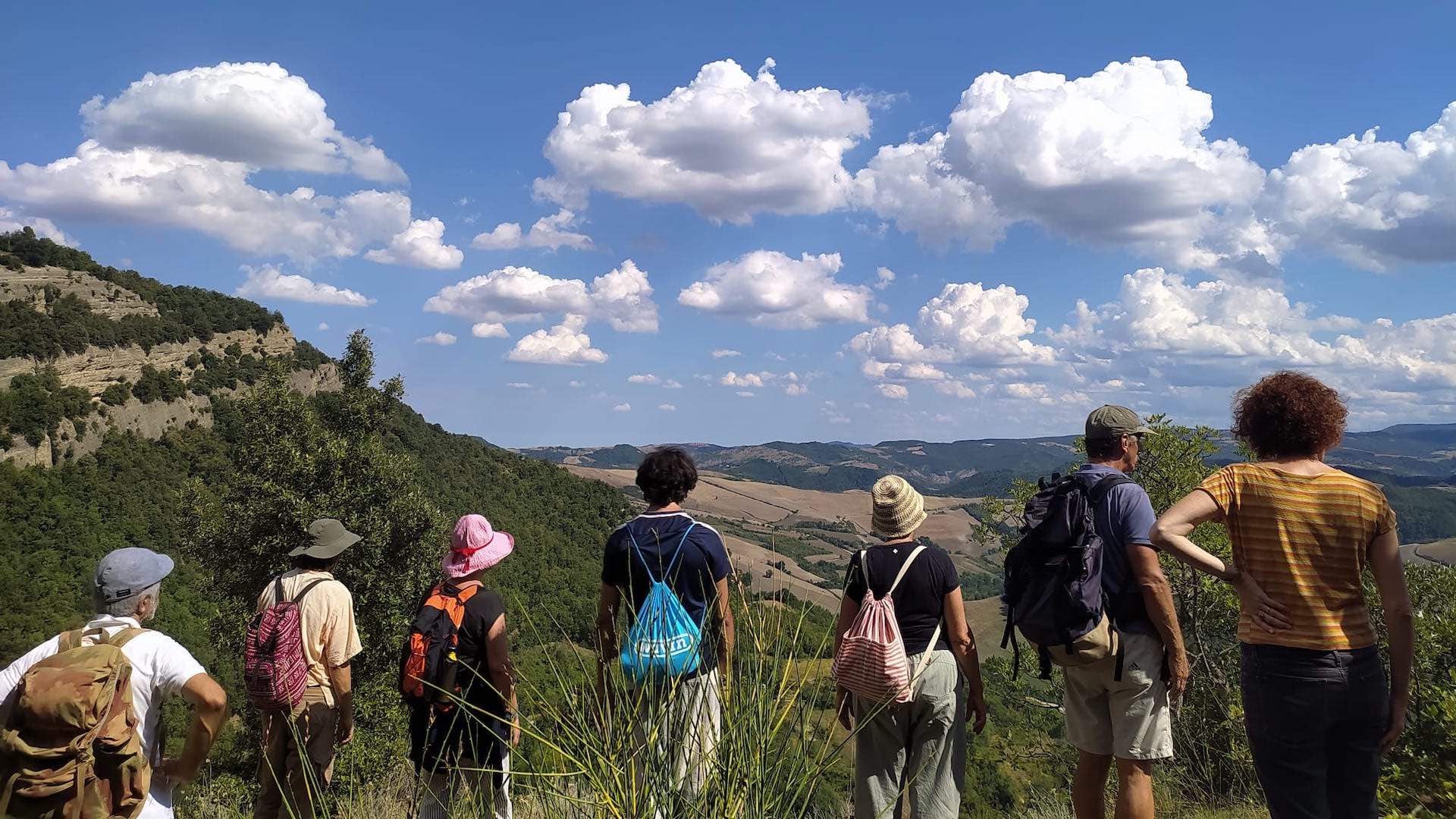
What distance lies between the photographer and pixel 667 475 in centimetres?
353

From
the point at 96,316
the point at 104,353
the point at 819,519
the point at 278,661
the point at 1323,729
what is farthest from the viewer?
the point at 819,519

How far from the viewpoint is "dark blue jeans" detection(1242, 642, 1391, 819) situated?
258 centimetres

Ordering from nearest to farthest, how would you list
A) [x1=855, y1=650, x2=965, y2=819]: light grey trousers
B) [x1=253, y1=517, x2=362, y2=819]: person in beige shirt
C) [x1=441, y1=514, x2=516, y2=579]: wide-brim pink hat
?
[x1=855, y1=650, x2=965, y2=819]: light grey trousers, [x1=441, y1=514, x2=516, y2=579]: wide-brim pink hat, [x1=253, y1=517, x2=362, y2=819]: person in beige shirt

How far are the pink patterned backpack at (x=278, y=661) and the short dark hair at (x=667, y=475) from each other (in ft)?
5.87

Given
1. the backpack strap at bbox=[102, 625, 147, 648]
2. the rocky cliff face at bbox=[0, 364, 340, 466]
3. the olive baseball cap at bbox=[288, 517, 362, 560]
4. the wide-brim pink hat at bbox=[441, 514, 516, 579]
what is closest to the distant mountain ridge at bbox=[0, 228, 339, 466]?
the rocky cliff face at bbox=[0, 364, 340, 466]

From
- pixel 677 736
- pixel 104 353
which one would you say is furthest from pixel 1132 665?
pixel 104 353

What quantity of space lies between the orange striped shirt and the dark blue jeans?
0.06m

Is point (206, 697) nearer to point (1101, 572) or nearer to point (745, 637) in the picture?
point (745, 637)

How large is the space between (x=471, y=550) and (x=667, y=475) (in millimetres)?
971

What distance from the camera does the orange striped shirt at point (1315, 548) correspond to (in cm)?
262

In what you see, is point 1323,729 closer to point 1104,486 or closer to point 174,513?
point 1104,486

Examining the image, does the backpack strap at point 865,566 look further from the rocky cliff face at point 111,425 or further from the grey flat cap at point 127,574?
the rocky cliff face at point 111,425

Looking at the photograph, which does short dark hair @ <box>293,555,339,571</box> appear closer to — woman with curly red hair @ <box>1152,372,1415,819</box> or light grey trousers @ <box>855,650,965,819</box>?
light grey trousers @ <box>855,650,965,819</box>

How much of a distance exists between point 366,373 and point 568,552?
96.7 ft
